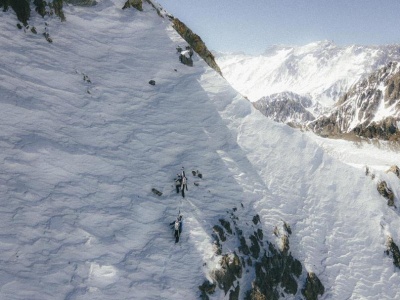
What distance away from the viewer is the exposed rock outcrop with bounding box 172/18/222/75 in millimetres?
34906

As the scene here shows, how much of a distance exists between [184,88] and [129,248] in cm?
1643

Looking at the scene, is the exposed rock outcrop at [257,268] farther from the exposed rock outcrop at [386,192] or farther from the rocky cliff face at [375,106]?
the rocky cliff face at [375,106]

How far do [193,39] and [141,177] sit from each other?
69.6 ft

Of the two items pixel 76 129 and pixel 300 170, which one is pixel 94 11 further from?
pixel 300 170

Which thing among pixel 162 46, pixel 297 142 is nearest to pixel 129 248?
pixel 297 142

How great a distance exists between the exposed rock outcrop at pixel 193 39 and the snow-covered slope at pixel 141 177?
1904 mm

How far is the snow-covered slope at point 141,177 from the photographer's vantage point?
1438cm

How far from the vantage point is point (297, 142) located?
29.1m

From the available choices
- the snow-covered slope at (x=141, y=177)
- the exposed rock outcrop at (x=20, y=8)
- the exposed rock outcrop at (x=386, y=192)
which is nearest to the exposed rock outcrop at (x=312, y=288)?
the snow-covered slope at (x=141, y=177)

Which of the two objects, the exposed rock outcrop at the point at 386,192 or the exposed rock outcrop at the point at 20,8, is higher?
the exposed rock outcrop at the point at 20,8

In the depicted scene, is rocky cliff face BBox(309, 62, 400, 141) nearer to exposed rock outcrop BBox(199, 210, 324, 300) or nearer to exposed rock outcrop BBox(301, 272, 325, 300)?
exposed rock outcrop BBox(301, 272, 325, 300)

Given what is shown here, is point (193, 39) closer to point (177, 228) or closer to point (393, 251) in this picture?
point (177, 228)

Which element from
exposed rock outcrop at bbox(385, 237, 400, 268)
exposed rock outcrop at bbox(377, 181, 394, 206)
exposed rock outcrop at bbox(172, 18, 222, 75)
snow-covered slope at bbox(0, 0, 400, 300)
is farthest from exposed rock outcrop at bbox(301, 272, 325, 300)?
exposed rock outcrop at bbox(172, 18, 222, 75)

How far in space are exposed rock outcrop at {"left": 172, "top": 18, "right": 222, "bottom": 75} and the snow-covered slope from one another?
190cm
